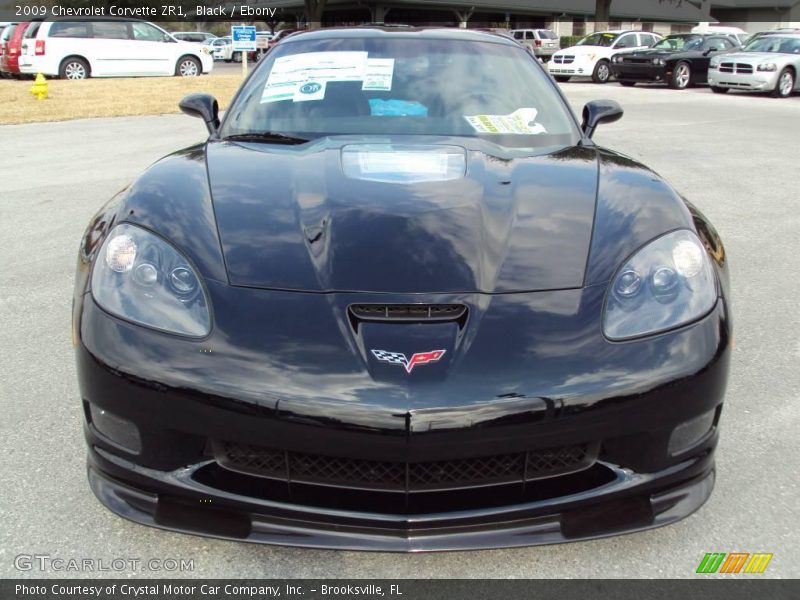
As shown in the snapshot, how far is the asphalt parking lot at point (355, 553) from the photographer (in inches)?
79.5

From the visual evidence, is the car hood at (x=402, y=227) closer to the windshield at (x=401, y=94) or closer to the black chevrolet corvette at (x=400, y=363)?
the black chevrolet corvette at (x=400, y=363)

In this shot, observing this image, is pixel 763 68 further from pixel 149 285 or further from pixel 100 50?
pixel 149 285

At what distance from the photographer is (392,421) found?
1675 mm

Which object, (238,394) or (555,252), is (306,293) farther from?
(555,252)

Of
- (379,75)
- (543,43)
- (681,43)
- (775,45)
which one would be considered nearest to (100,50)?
(681,43)

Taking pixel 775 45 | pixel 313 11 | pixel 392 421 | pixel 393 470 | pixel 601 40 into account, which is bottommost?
pixel 393 470

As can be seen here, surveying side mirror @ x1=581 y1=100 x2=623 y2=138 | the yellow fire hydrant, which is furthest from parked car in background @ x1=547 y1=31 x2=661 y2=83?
side mirror @ x1=581 y1=100 x2=623 y2=138

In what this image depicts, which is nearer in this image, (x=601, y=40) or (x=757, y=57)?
(x=757, y=57)

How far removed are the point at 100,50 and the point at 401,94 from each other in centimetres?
1777

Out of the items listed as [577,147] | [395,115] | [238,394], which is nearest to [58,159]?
[395,115]

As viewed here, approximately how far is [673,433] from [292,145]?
1790 mm

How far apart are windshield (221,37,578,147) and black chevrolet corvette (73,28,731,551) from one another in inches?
33.9

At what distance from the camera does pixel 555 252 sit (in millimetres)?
2070

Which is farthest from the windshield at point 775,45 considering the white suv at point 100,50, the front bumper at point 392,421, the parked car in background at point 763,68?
the front bumper at point 392,421
